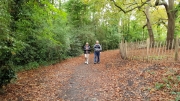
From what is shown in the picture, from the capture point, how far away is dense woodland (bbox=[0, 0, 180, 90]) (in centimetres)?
621

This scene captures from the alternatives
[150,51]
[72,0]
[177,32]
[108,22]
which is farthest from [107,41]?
[150,51]

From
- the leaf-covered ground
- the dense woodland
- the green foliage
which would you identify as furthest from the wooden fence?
the green foliage

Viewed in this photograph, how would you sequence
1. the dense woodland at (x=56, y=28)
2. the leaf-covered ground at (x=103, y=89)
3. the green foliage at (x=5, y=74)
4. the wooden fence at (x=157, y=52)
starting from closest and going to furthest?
the leaf-covered ground at (x=103, y=89) < the green foliage at (x=5, y=74) < the dense woodland at (x=56, y=28) < the wooden fence at (x=157, y=52)

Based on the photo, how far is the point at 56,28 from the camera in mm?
14852

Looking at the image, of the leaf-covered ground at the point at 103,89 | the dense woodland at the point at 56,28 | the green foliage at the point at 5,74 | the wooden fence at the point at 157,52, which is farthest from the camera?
the wooden fence at the point at 157,52

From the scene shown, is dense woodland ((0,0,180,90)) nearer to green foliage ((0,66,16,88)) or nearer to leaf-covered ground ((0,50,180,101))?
green foliage ((0,66,16,88))

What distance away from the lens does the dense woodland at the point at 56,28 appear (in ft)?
20.4

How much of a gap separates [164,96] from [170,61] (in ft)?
18.1

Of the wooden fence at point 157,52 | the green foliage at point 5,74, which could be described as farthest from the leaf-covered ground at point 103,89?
the wooden fence at point 157,52

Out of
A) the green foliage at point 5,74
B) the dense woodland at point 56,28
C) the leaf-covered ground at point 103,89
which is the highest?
the dense woodland at point 56,28

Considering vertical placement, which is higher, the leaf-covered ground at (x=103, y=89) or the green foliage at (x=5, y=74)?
the green foliage at (x=5, y=74)

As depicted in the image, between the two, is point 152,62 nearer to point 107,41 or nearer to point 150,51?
point 150,51

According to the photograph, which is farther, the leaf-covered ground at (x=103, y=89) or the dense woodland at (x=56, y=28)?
the dense woodland at (x=56, y=28)

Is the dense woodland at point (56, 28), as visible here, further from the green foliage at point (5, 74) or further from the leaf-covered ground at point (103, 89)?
the leaf-covered ground at point (103, 89)
